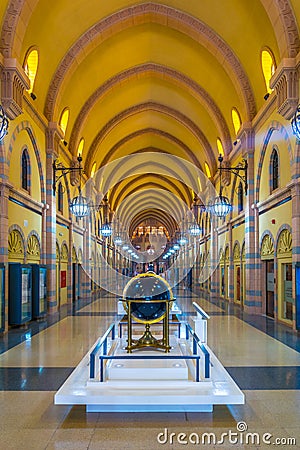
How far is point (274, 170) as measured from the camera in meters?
15.7

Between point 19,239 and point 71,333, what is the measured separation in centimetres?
377

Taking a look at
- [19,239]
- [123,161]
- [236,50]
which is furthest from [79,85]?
[123,161]

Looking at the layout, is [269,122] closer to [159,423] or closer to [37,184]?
[37,184]

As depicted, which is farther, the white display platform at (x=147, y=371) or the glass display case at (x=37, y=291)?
the glass display case at (x=37, y=291)

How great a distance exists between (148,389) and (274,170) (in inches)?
459

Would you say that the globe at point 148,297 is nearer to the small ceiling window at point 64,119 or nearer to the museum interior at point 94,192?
the museum interior at point 94,192

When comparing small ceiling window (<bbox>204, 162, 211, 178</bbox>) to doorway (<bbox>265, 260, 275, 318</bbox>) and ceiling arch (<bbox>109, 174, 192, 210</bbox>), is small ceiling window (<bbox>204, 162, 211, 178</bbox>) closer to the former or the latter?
ceiling arch (<bbox>109, 174, 192, 210</bbox>)

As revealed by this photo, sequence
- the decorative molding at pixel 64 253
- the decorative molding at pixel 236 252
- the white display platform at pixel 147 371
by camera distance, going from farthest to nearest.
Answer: the decorative molding at pixel 236 252 < the decorative molding at pixel 64 253 < the white display platform at pixel 147 371

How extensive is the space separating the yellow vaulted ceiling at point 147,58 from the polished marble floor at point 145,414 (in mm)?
8022

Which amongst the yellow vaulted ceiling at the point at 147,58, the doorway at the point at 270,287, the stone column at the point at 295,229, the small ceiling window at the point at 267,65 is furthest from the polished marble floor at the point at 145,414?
the small ceiling window at the point at 267,65

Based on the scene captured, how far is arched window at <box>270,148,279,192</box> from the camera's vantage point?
50.5 feet

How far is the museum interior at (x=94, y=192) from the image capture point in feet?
18.5

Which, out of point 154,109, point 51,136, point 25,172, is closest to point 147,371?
point 25,172

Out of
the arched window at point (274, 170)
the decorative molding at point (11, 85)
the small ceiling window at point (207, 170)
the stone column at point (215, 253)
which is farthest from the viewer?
the small ceiling window at point (207, 170)
